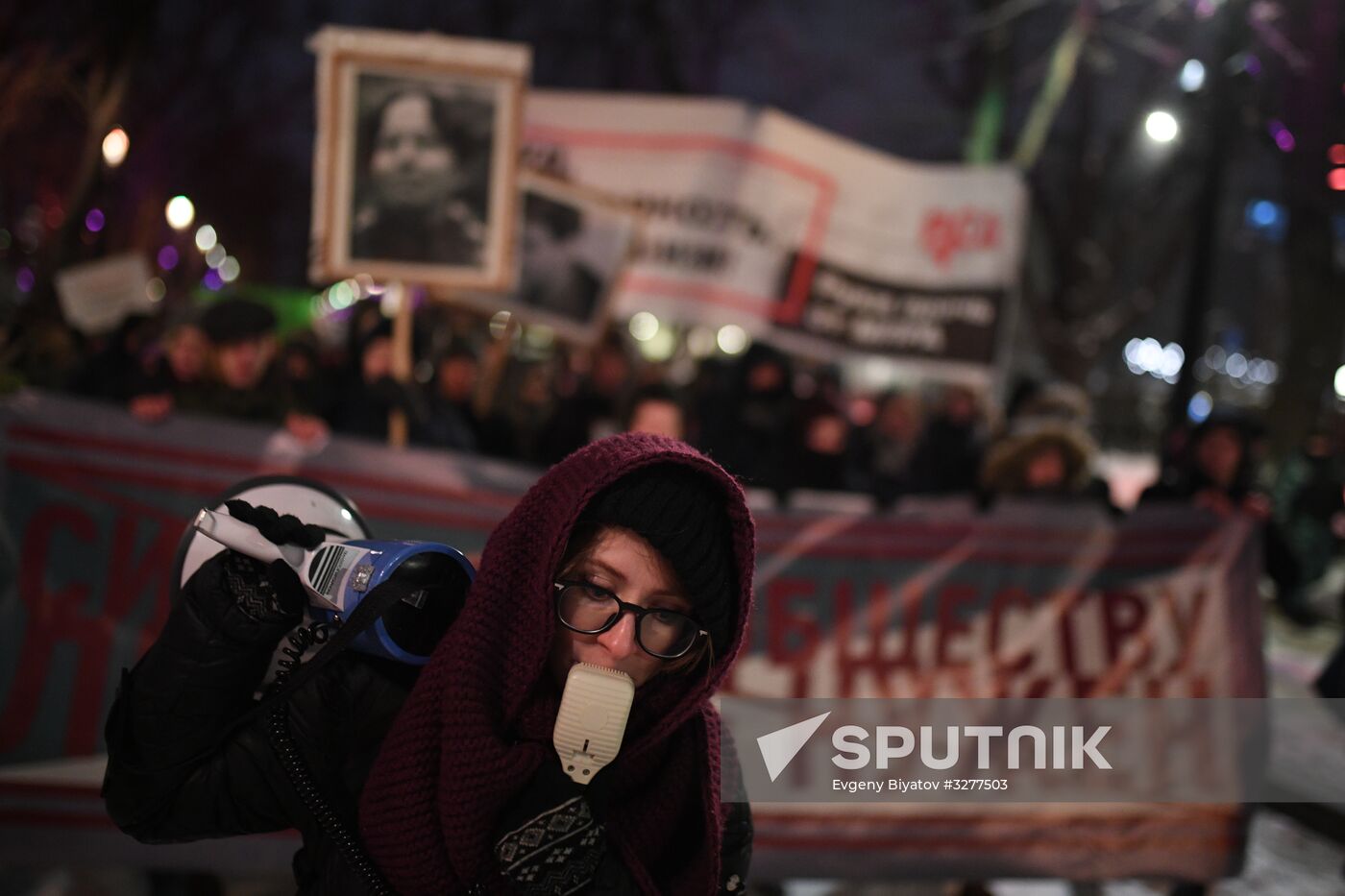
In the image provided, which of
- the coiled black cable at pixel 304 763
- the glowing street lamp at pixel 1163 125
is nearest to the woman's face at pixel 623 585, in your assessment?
the coiled black cable at pixel 304 763

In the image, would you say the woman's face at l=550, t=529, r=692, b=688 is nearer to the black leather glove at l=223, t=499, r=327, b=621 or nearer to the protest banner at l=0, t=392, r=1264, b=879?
the black leather glove at l=223, t=499, r=327, b=621

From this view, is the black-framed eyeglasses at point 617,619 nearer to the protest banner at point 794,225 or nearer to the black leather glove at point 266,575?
the black leather glove at point 266,575

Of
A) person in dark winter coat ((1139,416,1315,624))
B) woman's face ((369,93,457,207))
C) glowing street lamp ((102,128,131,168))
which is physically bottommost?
person in dark winter coat ((1139,416,1315,624))

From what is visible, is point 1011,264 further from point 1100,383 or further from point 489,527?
point 1100,383

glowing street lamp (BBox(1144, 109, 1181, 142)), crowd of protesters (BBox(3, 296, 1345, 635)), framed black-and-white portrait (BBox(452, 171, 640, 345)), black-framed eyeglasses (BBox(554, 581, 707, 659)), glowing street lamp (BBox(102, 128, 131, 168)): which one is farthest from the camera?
glowing street lamp (BBox(102, 128, 131, 168))

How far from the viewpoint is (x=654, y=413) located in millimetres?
4391

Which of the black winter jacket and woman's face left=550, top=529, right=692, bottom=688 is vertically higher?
woman's face left=550, top=529, right=692, bottom=688

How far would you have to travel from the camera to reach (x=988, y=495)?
4105 millimetres

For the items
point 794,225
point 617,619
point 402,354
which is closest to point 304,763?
point 617,619

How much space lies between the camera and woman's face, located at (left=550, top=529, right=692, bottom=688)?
56.1 inches

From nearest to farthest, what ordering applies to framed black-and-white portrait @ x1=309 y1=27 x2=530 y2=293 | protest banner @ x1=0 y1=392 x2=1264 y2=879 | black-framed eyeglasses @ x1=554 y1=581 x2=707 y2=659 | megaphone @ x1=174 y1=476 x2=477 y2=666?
megaphone @ x1=174 y1=476 x2=477 y2=666 → black-framed eyeglasses @ x1=554 y1=581 x2=707 y2=659 → protest banner @ x1=0 y1=392 x2=1264 y2=879 → framed black-and-white portrait @ x1=309 y1=27 x2=530 y2=293

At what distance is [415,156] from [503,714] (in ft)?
12.0

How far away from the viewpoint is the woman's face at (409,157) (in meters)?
4.47

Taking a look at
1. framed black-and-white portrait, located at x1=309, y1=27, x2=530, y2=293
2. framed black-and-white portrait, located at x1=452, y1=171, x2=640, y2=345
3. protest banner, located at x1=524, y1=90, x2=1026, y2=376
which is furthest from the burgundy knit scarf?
protest banner, located at x1=524, y1=90, x2=1026, y2=376
